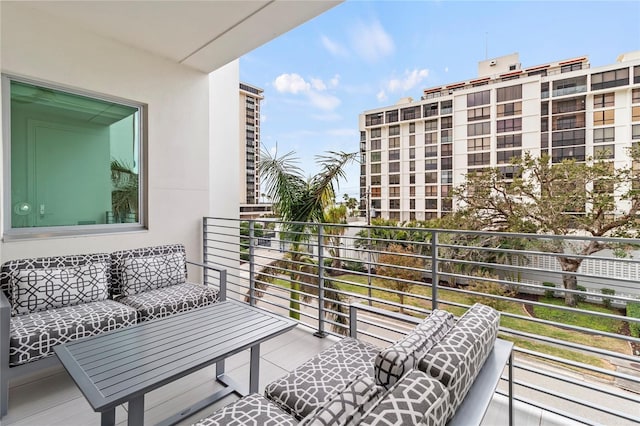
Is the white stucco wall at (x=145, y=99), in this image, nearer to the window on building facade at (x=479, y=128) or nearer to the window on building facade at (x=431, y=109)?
the window on building facade at (x=479, y=128)

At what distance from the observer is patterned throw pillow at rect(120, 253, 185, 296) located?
281cm

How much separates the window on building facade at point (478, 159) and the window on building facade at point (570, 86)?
6.84 metres

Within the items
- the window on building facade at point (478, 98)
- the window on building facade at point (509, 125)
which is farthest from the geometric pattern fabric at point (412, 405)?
the window on building facade at point (478, 98)

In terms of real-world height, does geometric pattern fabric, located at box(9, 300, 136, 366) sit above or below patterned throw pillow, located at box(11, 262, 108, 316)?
below

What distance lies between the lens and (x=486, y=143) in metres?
29.6

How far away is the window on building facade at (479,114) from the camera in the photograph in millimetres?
29353

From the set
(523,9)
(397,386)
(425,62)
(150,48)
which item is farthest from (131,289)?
(425,62)

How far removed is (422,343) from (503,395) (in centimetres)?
135

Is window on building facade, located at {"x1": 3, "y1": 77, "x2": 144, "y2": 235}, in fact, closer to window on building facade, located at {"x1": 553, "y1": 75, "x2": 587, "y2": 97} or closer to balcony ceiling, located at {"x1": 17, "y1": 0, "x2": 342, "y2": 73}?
balcony ceiling, located at {"x1": 17, "y1": 0, "x2": 342, "y2": 73}

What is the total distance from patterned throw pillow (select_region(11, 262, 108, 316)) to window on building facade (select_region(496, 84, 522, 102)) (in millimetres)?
33380

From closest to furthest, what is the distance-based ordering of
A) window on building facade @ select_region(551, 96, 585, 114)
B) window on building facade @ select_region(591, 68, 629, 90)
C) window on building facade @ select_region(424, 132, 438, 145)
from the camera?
window on building facade @ select_region(591, 68, 629, 90), window on building facade @ select_region(551, 96, 585, 114), window on building facade @ select_region(424, 132, 438, 145)

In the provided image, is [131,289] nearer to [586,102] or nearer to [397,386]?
[397,386]

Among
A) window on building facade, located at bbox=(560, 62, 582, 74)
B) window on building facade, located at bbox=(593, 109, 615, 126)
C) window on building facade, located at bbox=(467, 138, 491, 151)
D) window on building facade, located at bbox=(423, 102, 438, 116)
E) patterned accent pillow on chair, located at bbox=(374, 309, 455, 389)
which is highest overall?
window on building facade, located at bbox=(560, 62, 582, 74)

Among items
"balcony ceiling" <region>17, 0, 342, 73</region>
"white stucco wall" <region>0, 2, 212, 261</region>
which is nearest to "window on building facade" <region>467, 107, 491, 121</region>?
"white stucco wall" <region>0, 2, 212, 261</region>
